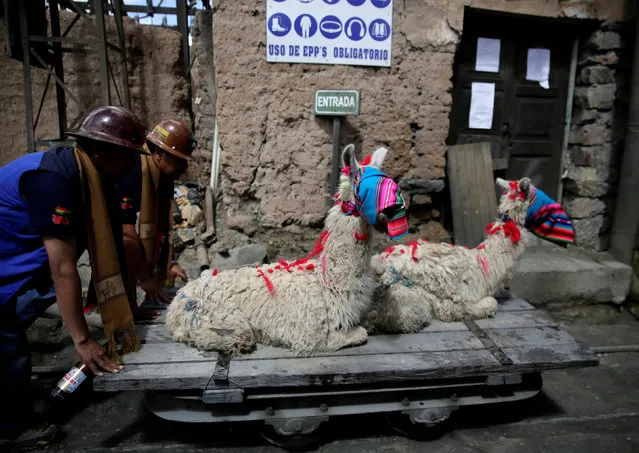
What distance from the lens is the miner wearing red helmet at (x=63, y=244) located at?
2273 mm

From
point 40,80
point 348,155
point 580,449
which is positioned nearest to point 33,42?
point 40,80

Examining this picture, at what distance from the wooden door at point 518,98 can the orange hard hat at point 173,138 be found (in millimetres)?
3537

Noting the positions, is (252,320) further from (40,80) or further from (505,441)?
(40,80)

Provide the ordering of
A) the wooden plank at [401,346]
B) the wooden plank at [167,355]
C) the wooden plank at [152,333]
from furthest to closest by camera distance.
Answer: the wooden plank at [152,333], the wooden plank at [401,346], the wooden plank at [167,355]

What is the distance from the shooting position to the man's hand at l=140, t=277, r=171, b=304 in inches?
130

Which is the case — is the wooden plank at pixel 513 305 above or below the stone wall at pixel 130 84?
below

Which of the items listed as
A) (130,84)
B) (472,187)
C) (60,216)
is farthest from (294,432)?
(130,84)

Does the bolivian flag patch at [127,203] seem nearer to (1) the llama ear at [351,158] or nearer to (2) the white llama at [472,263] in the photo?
(1) the llama ear at [351,158]

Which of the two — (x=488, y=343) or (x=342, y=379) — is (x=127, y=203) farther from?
(x=488, y=343)

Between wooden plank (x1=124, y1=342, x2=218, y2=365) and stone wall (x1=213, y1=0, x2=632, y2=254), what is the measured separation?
228 centimetres

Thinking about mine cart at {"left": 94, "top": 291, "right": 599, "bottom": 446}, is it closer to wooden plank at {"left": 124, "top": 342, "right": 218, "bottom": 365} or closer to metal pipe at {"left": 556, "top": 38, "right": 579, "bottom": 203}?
wooden plank at {"left": 124, "top": 342, "right": 218, "bottom": 365}

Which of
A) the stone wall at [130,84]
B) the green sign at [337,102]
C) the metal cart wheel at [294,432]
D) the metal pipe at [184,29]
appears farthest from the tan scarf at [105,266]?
the metal pipe at [184,29]

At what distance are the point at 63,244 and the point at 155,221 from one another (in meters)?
1.07

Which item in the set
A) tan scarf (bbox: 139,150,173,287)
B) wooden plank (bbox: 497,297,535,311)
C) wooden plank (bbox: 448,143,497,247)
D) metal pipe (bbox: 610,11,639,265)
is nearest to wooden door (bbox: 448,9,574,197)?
Result: wooden plank (bbox: 448,143,497,247)
